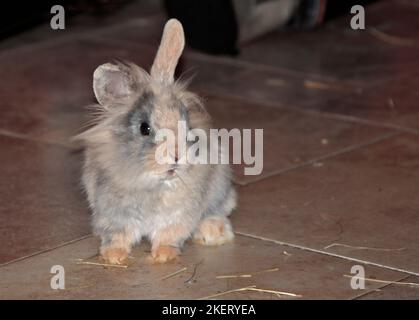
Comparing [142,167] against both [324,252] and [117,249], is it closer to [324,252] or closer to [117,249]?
[117,249]

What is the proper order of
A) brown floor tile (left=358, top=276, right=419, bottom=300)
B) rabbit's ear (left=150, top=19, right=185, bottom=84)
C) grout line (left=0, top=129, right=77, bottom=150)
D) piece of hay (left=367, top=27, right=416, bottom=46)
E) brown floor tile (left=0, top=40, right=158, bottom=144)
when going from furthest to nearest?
piece of hay (left=367, top=27, right=416, bottom=46), brown floor tile (left=0, top=40, right=158, bottom=144), grout line (left=0, top=129, right=77, bottom=150), rabbit's ear (left=150, top=19, right=185, bottom=84), brown floor tile (left=358, top=276, right=419, bottom=300)

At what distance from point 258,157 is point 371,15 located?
11.1 ft

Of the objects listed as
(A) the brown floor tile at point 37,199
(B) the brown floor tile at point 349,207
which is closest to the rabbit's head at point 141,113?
(A) the brown floor tile at point 37,199

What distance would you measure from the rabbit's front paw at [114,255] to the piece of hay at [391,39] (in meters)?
3.99

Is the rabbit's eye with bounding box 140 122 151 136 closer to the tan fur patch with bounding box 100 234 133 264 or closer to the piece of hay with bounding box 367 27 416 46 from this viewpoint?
the tan fur patch with bounding box 100 234 133 264

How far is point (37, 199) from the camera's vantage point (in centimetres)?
442

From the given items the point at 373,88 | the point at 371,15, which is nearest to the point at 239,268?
the point at 373,88

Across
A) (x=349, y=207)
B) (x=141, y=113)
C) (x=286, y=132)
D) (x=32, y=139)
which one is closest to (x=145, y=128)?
(x=141, y=113)

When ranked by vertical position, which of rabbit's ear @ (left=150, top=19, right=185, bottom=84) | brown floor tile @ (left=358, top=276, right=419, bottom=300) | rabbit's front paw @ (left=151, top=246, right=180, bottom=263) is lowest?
brown floor tile @ (left=358, top=276, right=419, bottom=300)

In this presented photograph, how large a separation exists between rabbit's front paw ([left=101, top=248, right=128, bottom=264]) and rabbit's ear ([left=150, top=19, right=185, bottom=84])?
611 millimetres

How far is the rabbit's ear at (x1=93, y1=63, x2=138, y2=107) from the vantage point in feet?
11.8

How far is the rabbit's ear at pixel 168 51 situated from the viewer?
3.67 metres

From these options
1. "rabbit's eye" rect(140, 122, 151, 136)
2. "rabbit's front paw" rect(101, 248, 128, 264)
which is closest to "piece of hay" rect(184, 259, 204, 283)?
"rabbit's front paw" rect(101, 248, 128, 264)

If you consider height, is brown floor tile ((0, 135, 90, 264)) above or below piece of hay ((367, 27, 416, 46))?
below
